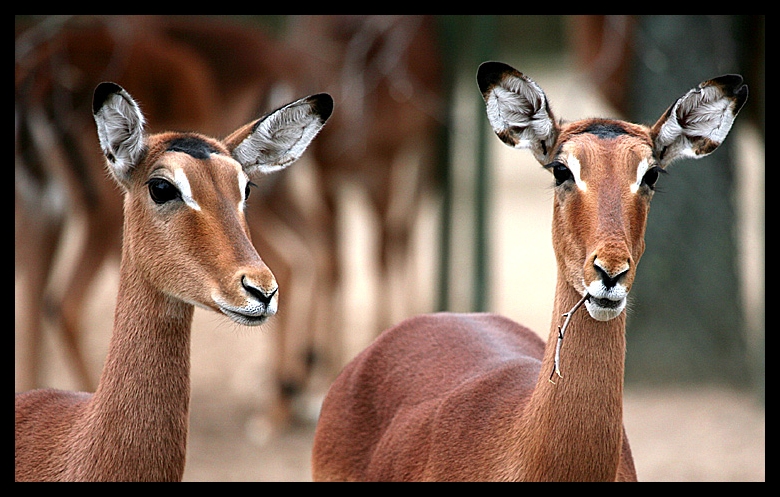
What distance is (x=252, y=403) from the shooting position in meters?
9.16

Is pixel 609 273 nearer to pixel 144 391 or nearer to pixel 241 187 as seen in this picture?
pixel 241 187

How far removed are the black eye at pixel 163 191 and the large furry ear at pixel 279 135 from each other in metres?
0.41

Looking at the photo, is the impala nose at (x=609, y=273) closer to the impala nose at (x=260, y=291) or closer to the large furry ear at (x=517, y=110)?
the large furry ear at (x=517, y=110)

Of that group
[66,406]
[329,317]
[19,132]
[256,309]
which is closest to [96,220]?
[19,132]

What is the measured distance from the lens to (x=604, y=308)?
337 cm

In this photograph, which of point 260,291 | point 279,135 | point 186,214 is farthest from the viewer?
point 279,135

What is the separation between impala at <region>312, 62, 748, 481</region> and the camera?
349 centimetres

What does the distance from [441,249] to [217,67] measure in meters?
2.95

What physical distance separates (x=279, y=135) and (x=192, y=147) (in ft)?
1.50

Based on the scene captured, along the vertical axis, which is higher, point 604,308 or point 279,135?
point 279,135

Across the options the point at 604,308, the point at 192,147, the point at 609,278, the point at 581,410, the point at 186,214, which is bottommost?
the point at 581,410

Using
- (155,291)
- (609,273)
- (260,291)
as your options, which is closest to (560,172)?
(609,273)

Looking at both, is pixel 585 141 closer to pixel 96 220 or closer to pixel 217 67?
pixel 96 220
